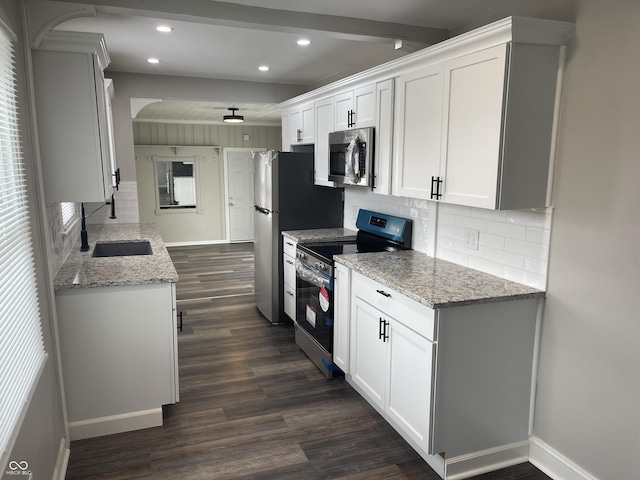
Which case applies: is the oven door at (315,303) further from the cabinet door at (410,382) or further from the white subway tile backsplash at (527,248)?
the white subway tile backsplash at (527,248)

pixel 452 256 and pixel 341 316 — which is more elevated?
pixel 452 256

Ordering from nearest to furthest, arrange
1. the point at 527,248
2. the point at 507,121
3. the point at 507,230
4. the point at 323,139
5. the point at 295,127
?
1. the point at 507,121
2. the point at 527,248
3. the point at 507,230
4. the point at 323,139
5. the point at 295,127

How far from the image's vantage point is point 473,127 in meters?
2.45

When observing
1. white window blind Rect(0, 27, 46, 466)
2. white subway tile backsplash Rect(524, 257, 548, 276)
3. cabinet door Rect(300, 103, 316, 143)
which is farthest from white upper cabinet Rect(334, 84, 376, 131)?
white window blind Rect(0, 27, 46, 466)

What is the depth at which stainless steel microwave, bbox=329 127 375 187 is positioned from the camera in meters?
3.43

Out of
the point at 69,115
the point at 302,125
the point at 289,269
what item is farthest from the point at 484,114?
the point at 302,125

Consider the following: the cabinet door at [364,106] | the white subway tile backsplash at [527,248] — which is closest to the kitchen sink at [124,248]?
the cabinet door at [364,106]

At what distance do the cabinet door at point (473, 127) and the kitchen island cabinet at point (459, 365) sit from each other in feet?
1.62

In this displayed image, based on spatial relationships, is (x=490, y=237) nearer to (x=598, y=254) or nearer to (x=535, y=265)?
(x=535, y=265)

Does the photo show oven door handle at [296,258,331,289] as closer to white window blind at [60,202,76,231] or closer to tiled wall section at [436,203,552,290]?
tiled wall section at [436,203,552,290]

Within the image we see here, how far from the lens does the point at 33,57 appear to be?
2.44 meters

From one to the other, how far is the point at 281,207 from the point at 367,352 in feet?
6.25

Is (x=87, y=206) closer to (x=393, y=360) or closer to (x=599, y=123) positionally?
(x=393, y=360)

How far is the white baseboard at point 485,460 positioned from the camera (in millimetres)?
2426
